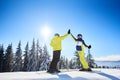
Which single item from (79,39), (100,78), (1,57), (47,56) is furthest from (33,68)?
(100,78)

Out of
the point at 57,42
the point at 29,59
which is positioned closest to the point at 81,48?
the point at 57,42

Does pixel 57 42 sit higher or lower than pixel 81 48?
higher

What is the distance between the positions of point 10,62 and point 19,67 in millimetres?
7601

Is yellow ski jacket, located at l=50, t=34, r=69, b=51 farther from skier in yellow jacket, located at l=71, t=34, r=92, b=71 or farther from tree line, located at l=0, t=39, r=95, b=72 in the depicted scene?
tree line, located at l=0, t=39, r=95, b=72

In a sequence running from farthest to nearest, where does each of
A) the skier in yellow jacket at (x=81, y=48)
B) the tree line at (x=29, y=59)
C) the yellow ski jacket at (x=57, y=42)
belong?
1. the tree line at (x=29, y=59)
2. the skier in yellow jacket at (x=81, y=48)
3. the yellow ski jacket at (x=57, y=42)

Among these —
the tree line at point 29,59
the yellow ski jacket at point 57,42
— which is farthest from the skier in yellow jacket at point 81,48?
the tree line at point 29,59

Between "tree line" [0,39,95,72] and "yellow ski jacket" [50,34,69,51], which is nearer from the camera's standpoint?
"yellow ski jacket" [50,34,69,51]

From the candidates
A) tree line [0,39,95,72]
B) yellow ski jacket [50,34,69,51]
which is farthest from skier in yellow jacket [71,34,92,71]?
tree line [0,39,95,72]

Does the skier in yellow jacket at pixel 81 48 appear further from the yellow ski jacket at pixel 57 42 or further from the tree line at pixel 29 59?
the tree line at pixel 29 59

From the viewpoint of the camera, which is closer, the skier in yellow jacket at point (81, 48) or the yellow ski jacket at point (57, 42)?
the yellow ski jacket at point (57, 42)

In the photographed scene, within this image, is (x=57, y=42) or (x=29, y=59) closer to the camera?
(x=57, y=42)

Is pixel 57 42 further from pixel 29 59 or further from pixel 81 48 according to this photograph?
pixel 29 59

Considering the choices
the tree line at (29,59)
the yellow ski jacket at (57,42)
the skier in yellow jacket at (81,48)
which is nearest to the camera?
the yellow ski jacket at (57,42)

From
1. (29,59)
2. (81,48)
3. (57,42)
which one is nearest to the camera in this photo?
(57,42)
